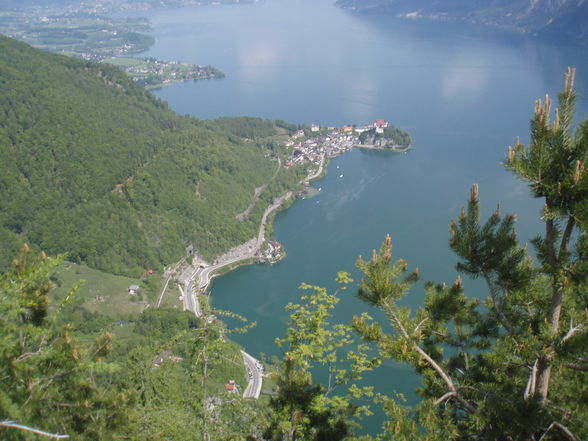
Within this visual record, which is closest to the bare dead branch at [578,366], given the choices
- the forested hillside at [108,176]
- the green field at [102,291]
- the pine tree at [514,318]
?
the pine tree at [514,318]

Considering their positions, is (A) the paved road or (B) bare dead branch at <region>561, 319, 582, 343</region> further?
(A) the paved road

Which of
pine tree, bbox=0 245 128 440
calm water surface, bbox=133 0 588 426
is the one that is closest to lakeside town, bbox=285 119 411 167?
calm water surface, bbox=133 0 588 426

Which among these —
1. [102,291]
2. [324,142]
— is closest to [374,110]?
[324,142]

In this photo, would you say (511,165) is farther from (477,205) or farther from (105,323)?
(105,323)

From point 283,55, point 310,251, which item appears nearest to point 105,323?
point 310,251

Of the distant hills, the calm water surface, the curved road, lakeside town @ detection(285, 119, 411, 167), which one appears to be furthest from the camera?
the distant hills

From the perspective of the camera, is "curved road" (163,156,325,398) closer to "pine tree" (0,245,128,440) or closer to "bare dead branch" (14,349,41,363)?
"pine tree" (0,245,128,440)
